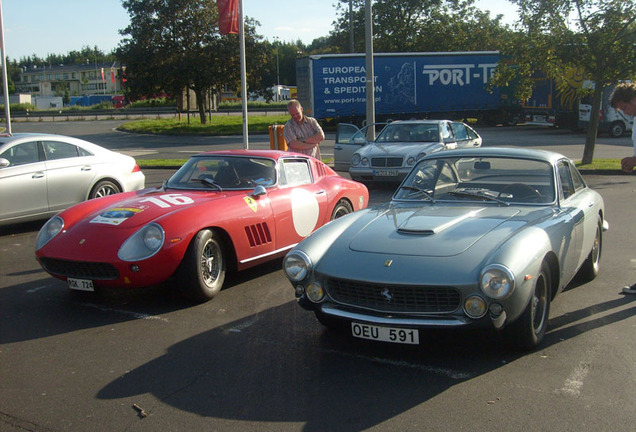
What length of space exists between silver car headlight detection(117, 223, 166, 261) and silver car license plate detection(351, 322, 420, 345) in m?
2.22

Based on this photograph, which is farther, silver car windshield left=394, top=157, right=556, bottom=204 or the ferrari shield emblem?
the ferrari shield emblem

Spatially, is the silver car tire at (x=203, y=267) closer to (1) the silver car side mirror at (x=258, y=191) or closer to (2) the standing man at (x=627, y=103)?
(1) the silver car side mirror at (x=258, y=191)

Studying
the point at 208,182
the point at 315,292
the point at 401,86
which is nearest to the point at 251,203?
the point at 208,182

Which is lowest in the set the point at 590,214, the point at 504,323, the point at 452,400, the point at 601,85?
the point at 452,400

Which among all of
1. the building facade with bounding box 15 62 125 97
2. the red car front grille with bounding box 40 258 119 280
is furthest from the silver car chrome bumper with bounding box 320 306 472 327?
the building facade with bounding box 15 62 125 97

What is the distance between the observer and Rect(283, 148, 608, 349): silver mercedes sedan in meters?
4.45

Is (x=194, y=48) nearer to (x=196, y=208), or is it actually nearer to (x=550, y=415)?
(x=196, y=208)

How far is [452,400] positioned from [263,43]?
4017 centimetres

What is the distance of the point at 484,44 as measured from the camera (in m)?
49.6

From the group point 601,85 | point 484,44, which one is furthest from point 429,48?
point 601,85

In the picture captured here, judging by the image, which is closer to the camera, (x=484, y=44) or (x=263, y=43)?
(x=263, y=43)

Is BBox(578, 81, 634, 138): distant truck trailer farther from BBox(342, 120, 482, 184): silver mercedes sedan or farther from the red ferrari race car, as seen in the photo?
the red ferrari race car

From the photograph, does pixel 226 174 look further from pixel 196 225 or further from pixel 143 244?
pixel 143 244

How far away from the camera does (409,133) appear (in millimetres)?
15125
